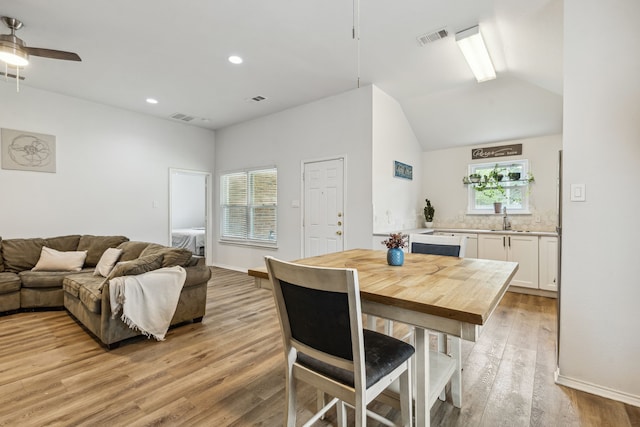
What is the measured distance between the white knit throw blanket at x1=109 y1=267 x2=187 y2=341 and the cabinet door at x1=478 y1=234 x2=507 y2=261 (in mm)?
4080

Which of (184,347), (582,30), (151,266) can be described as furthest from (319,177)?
(582,30)

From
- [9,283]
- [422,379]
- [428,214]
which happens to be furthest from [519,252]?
[9,283]

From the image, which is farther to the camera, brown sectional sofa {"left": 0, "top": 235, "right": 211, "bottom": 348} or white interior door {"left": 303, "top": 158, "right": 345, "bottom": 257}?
white interior door {"left": 303, "top": 158, "right": 345, "bottom": 257}

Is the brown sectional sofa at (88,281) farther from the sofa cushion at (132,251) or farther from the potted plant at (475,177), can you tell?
the potted plant at (475,177)

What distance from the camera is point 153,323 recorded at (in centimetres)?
277

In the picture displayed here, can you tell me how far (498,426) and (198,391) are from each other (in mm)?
1818

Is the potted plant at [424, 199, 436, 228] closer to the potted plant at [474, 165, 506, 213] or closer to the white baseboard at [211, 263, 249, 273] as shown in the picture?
the potted plant at [474, 165, 506, 213]

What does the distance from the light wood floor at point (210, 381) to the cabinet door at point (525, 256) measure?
1072 mm

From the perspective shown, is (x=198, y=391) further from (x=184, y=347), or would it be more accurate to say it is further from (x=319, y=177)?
(x=319, y=177)

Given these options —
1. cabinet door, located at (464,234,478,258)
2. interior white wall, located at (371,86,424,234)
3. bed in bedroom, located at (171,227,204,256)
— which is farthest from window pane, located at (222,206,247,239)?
cabinet door, located at (464,234,478,258)

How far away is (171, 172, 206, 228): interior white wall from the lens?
352 inches

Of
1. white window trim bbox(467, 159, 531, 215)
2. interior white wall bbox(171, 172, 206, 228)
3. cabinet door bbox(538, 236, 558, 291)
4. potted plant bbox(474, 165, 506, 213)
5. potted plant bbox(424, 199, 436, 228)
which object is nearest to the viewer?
cabinet door bbox(538, 236, 558, 291)

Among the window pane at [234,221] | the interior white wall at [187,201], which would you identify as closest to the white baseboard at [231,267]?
the window pane at [234,221]

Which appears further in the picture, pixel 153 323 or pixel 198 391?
pixel 153 323
